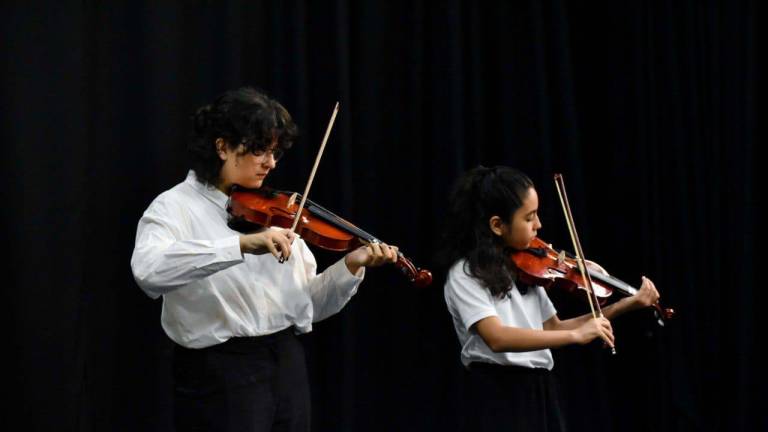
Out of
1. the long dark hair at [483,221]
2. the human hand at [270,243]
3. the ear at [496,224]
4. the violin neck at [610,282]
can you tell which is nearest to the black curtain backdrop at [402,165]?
the long dark hair at [483,221]

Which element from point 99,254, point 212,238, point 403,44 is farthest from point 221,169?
point 403,44

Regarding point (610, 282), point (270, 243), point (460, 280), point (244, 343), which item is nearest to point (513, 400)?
point (460, 280)

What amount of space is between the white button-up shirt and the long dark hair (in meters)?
0.45

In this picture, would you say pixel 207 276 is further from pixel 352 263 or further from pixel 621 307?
pixel 621 307

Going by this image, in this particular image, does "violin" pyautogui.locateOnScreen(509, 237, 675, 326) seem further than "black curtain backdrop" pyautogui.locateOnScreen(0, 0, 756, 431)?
No

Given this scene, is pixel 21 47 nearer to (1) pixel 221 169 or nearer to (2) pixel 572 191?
(1) pixel 221 169

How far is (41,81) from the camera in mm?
2566

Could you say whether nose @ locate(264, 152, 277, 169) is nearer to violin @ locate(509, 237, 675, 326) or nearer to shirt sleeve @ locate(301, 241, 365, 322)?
shirt sleeve @ locate(301, 241, 365, 322)

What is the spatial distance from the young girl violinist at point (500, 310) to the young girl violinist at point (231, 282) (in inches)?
11.7

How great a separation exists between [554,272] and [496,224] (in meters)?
0.19

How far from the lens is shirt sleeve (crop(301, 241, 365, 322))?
2279 millimetres

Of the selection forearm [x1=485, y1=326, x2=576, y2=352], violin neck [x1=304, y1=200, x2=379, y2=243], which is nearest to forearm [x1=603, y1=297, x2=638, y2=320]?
forearm [x1=485, y1=326, x2=576, y2=352]

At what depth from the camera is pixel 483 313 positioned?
7.61 ft

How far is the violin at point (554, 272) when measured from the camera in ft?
7.96
